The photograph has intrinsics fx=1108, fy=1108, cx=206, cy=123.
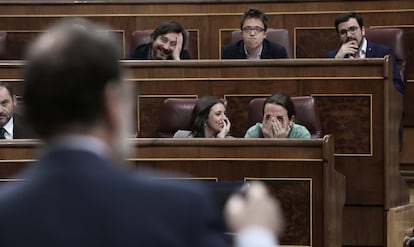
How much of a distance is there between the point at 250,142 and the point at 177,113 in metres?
0.61

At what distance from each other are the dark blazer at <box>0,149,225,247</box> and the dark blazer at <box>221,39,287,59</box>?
156 inches

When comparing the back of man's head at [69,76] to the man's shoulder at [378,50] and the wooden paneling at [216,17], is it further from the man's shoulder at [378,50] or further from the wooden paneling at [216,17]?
the wooden paneling at [216,17]

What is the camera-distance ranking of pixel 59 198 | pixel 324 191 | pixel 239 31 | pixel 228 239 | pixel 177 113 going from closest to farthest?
pixel 59 198, pixel 228 239, pixel 324 191, pixel 177 113, pixel 239 31

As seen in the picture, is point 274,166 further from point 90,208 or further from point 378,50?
point 90,208

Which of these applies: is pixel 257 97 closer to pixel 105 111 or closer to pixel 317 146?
pixel 317 146

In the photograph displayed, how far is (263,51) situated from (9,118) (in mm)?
1250

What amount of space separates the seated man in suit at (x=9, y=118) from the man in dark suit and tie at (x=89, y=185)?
332 cm

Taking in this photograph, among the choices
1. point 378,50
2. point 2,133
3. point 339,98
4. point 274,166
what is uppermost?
point 378,50

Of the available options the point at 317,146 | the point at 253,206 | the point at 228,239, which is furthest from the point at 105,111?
the point at 317,146

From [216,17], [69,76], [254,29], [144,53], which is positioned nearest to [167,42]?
[144,53]

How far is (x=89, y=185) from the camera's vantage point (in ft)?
3.36

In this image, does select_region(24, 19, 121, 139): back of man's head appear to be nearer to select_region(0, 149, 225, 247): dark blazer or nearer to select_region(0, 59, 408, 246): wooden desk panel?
select_region(0, 149, 225, 247): dark blazer

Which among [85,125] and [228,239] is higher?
[85,125]

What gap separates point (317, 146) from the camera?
12.4 ft
